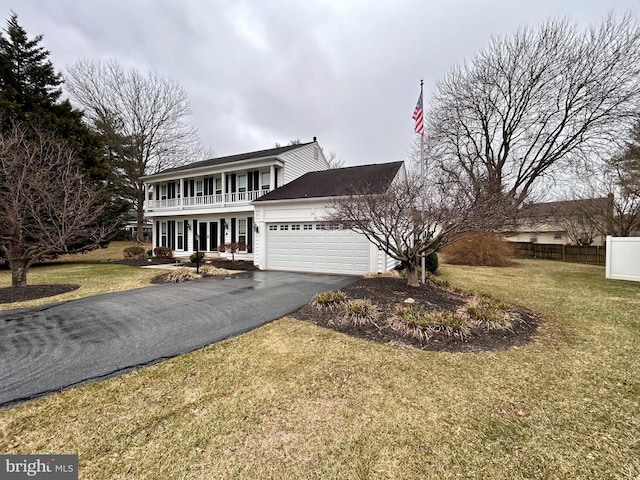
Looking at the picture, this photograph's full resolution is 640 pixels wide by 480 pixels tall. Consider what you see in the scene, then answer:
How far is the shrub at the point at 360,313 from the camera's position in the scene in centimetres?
495

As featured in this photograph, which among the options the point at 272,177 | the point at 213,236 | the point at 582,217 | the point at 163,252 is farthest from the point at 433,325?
the point at 582,217

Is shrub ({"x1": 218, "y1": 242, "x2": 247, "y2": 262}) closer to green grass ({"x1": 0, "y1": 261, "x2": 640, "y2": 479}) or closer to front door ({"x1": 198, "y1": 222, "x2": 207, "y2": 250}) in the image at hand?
→ front door ({"x1": 198, "y1": 222, "x2": 207, "y2": 250})

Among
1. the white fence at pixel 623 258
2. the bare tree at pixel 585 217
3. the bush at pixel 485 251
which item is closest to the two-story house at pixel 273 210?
the bush at pixel 485 251

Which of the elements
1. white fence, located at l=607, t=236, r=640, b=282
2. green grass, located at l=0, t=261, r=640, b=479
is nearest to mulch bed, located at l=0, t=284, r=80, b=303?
green grass, located at l=0, t=261, r=640, b=479

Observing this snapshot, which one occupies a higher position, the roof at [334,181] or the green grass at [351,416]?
the roof at [334,181]

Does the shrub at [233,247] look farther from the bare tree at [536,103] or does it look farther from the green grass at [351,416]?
the bare tree at [536,103]

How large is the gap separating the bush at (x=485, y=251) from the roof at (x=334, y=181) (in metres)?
7.18

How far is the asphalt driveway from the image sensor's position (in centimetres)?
328

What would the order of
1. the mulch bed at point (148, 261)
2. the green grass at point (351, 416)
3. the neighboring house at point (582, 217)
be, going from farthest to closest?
1. the neighboring house at point (582, 217)
2. the mulch bed at point (148, 261)
3. the green grass at point (351, 416)

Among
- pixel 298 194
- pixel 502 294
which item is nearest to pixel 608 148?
pixel 502 294

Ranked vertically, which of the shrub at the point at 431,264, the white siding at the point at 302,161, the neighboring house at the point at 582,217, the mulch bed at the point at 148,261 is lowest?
the mulch bed at the point at 148,261

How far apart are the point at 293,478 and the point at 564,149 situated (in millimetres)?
18592

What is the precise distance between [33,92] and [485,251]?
25.8 metres

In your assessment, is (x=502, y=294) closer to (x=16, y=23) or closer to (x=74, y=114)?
(x=74, y=114)
